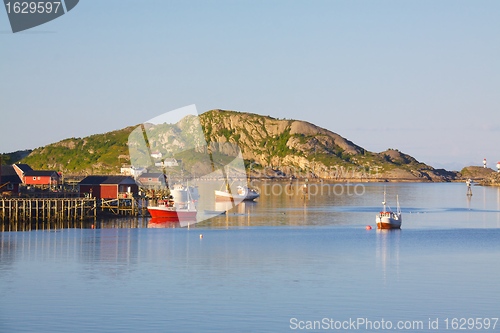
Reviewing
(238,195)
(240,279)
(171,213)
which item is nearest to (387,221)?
(171,213)

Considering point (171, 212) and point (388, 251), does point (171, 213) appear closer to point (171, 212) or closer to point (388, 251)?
point (171, 212)

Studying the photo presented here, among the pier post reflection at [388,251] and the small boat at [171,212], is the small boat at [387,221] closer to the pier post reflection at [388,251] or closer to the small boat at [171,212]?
the pier post reflection at [388,251]

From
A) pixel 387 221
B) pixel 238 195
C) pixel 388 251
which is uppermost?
pixel 238 195

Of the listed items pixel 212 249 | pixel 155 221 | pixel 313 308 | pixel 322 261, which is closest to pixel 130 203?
pixel 155 221

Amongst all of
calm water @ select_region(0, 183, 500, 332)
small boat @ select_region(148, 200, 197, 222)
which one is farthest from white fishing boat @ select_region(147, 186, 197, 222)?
calm water @ select_region(0, 183, 500, 332)

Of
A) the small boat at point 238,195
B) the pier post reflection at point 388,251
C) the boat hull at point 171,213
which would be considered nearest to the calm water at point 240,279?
the pier post reflection at point 388,251

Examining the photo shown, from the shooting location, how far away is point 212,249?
5859 cm

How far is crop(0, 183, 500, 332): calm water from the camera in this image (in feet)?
111

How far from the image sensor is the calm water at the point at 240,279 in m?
33.8

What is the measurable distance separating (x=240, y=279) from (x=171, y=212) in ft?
137

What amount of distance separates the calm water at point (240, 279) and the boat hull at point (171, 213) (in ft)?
30.5

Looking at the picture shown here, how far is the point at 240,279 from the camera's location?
1726 inches

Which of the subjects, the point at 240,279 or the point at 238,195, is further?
the point at 238,195

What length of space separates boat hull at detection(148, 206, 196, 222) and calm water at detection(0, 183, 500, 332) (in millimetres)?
9310
